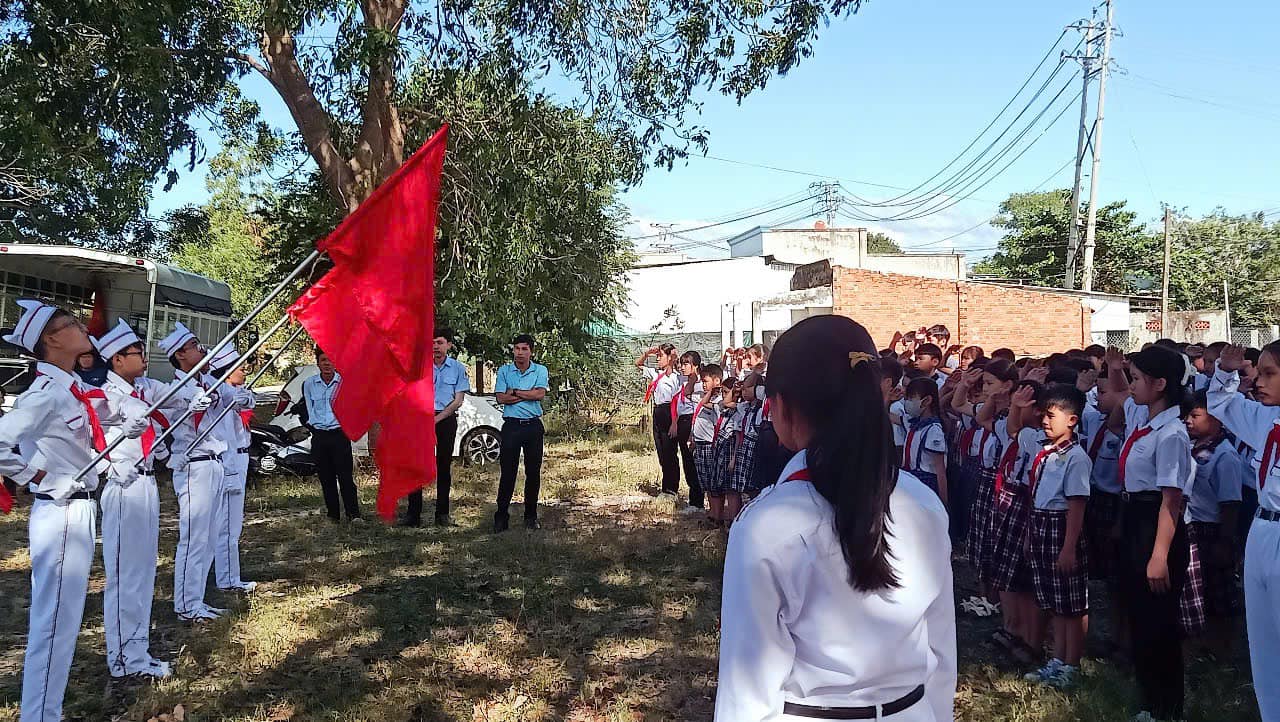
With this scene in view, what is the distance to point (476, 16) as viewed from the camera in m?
11.1

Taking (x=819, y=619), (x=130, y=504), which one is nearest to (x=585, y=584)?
(x=130, y=504)

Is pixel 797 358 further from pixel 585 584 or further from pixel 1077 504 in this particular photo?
pixel 585 584

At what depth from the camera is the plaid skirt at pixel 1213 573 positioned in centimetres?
485

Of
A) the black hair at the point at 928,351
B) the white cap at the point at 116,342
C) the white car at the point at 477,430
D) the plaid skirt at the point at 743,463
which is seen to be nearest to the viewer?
the white cap at the point at 116,342

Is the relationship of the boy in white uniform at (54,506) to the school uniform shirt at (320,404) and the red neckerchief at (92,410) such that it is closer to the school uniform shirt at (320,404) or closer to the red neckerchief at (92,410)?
the red neckerchief at (92,410)

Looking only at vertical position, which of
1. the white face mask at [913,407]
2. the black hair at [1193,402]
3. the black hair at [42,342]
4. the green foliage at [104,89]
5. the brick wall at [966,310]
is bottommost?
the white face mask at [913,407]

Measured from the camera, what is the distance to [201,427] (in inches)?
256

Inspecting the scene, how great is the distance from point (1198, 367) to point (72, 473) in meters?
8.82

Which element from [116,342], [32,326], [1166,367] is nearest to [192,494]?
[116,342]

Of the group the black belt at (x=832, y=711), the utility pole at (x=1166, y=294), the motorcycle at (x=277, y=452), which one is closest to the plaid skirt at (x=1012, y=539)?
the black belt at (x=832, y=711)

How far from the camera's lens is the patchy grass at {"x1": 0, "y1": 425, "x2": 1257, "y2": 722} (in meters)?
4.84

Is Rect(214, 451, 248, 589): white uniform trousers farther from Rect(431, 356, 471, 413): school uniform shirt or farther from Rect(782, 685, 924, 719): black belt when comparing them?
Rect(782, 685, 924, 719): black belt

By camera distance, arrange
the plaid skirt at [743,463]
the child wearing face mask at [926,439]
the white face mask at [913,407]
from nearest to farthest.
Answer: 1. the child wearing face mask at [926,439]
2. the white face mask at [913,407]
3. the plaid skirt at [743,463]

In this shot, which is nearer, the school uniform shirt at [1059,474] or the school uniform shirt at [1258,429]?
the school uniform shirt at [1258,429]
